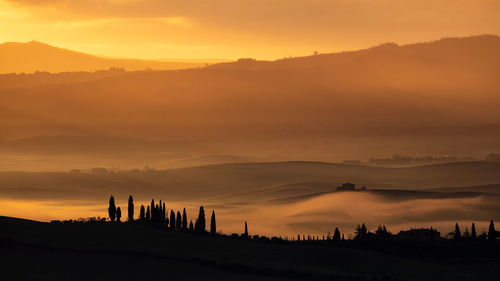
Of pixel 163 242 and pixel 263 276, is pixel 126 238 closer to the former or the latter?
pixel 163 242

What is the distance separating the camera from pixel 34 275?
157 m

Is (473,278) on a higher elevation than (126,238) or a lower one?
lower

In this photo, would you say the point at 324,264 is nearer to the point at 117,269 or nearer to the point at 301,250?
the point at 301,250

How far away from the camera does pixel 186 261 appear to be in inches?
6900

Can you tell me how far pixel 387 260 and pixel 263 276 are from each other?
31.4 meters

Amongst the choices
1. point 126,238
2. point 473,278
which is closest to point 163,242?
point 126,238

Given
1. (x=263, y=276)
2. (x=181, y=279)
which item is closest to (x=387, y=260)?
(x=263, y=276)

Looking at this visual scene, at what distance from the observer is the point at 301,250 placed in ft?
614

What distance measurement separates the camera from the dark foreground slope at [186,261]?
16175cm

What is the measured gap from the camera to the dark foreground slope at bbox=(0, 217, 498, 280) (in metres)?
162

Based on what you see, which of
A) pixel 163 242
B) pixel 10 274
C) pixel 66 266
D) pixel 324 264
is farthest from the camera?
pixel 163 242

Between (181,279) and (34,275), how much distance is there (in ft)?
89.4

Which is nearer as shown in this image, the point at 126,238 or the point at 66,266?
the point at 66,266

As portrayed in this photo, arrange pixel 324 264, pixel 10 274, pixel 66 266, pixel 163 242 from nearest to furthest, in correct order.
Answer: pixel 10 274
pixel 66 266
pixel 324 264
pixel 163 242
